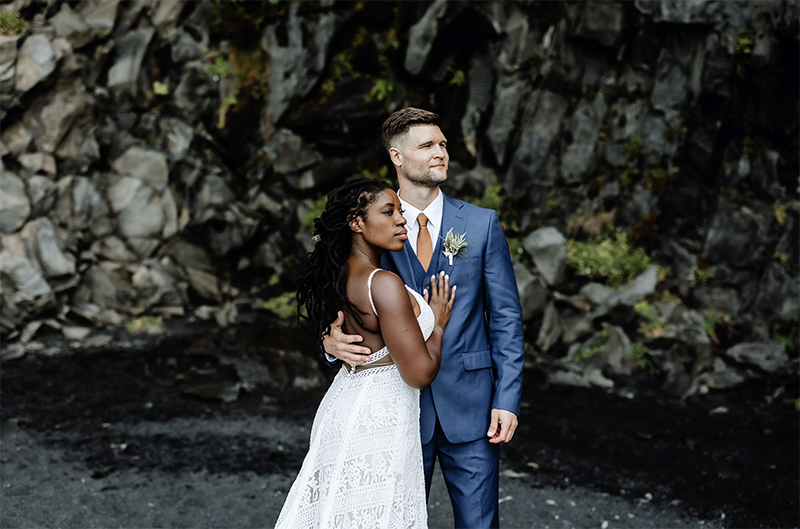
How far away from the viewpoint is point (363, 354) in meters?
3.06

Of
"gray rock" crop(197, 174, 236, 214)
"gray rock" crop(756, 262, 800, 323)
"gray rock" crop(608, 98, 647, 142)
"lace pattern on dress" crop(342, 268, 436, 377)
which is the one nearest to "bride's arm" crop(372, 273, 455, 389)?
"lace pattern on dress" crop(342, 268, 436, 377)

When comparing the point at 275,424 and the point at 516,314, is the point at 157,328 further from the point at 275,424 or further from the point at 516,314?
the point at 516,314

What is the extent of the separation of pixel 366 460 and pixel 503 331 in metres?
1.08

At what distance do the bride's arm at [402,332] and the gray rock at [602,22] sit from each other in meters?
11.3

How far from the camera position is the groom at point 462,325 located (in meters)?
3.37

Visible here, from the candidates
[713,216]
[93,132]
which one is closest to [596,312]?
[713,216]

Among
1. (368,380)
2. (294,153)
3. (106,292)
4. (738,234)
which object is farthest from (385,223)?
(106,292)

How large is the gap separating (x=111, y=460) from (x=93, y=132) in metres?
9.30

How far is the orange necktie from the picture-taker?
3537 millimetres

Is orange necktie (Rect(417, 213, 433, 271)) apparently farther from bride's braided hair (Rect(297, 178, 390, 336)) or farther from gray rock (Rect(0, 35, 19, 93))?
gray rock (Rect(0, 35, 19, 93))

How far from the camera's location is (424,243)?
11.7 feet

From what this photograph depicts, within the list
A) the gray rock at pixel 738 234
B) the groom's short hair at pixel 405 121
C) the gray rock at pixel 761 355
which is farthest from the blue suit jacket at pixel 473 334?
the gray rock at pixel 738 234

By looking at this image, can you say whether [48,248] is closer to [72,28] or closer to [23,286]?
[23,286]

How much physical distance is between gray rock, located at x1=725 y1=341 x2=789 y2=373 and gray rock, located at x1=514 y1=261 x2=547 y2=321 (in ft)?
10.2
